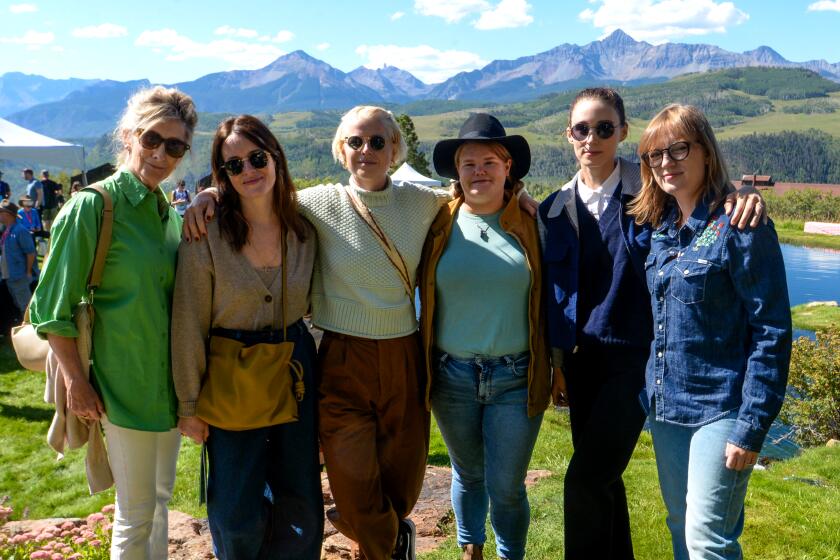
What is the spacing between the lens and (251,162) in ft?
9.36

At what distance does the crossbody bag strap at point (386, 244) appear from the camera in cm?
308

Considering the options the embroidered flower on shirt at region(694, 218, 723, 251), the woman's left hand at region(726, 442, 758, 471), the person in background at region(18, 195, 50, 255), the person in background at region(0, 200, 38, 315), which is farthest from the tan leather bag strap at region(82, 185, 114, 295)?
the person in background at region(18, 195, 50, 255)

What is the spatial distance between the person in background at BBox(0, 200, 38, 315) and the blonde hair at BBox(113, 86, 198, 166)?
8.29 metres

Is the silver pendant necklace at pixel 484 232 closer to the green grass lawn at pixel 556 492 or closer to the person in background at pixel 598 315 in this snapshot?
the person in background at pixel 598 315

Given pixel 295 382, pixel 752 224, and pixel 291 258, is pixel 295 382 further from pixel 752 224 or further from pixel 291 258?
pixel 752 224

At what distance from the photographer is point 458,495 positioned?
3338mm

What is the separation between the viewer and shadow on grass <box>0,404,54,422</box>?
791 cm

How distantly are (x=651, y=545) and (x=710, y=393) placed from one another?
1.90 metres

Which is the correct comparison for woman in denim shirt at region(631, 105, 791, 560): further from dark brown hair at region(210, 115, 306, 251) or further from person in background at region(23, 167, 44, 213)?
person in background at region(23, 167, 44, 213)

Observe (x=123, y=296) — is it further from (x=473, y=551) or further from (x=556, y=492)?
(x=556, y=492)

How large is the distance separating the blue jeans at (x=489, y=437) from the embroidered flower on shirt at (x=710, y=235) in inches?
37.6

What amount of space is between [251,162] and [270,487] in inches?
55.9

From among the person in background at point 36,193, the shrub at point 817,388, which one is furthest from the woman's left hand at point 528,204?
the person in background at point 36,193

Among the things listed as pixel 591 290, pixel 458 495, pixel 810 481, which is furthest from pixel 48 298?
pixel 810 481
